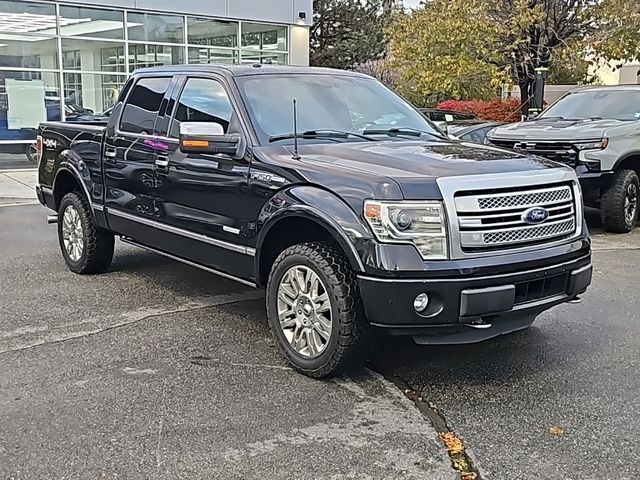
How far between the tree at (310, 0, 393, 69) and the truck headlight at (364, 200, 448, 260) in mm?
31329

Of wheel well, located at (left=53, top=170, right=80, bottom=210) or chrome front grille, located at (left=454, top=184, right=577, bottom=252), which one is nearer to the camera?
chrome front grille, located at (left=454, top=184, right=577, bottom=252)

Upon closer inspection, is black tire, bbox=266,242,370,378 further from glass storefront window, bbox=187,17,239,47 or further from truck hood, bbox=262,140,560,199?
glass storefront window, bbox=187,17,239,47

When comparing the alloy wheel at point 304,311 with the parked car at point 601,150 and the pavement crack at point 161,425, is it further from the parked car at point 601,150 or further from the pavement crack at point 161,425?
the parked car at point 601,150

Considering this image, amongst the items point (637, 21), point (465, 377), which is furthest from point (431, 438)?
point (637, 21)

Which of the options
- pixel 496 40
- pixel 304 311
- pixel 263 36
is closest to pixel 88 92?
pixel 263 36

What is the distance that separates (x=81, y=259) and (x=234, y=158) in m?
2.68

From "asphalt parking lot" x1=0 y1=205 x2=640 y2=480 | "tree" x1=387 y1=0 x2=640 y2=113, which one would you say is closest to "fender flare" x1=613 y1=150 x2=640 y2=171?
"asphalt parking lot" x1=0 y1=205 x2=640 y2=480

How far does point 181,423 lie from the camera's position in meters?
3.86

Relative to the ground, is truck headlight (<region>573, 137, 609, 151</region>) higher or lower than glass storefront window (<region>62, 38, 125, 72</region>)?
lower

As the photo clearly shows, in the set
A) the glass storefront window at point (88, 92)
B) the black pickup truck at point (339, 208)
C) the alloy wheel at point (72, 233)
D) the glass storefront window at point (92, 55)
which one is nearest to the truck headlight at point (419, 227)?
the black pickup truck at point (339, 208)

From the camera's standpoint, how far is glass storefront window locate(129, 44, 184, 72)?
1933cm

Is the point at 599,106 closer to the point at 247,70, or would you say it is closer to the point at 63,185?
the point at 247,70

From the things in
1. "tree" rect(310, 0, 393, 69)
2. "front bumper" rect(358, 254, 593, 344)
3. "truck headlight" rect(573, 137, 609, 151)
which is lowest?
"front bumper" rect(358, 254, 593, 344)

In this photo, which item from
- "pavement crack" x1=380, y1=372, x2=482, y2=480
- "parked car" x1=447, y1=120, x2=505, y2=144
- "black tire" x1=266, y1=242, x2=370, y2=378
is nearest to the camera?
"pavement crack" x1=380, y1=372, x2=482, y2=480
